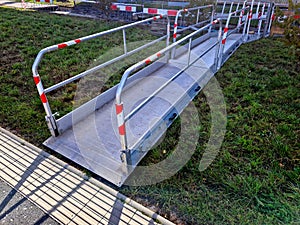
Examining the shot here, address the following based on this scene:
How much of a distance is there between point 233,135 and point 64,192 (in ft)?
6.95

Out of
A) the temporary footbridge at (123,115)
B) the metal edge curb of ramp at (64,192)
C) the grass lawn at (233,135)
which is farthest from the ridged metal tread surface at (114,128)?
the grass lawn at (233,135)

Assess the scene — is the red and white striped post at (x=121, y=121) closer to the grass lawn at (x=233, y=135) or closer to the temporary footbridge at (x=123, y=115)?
the temporary footbridge at (x=123, y=115)

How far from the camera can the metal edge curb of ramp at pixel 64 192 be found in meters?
1.95

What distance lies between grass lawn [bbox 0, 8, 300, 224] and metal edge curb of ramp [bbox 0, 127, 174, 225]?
0.14 meters

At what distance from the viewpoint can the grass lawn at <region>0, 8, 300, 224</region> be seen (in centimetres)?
203

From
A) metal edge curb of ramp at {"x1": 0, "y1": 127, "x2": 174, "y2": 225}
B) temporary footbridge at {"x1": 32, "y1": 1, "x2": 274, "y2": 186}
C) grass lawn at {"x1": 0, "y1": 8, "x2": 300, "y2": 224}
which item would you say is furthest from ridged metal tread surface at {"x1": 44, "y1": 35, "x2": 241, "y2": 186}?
grass lawn at {"x1": 0, "y1": 8, "x2": 300, "y2": 224}

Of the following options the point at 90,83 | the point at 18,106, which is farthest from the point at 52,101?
the point at 90,83

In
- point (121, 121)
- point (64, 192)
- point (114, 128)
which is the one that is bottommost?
point (64, 192)

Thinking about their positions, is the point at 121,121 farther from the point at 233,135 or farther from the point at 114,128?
the point at 233,135

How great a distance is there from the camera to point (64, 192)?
7.09 ft

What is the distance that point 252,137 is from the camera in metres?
2.83

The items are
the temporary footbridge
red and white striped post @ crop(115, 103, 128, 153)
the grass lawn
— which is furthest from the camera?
the temporary footbridge

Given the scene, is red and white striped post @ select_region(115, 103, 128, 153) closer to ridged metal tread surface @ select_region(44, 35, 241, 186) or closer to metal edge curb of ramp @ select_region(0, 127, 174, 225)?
ridged metal tread surface @ select_region(44, 35, 241, 186)

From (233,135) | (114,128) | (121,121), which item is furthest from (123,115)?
(233,135)
